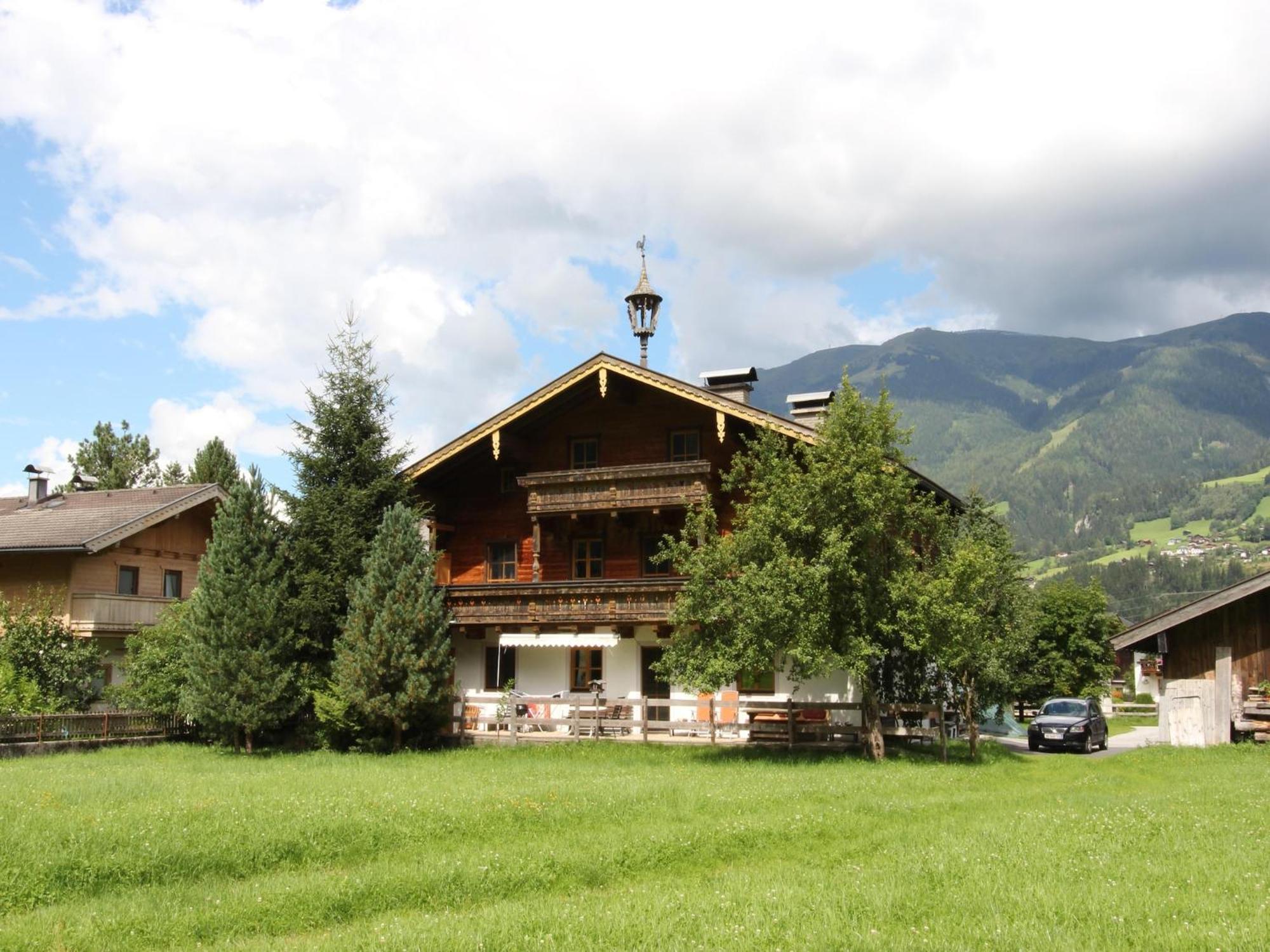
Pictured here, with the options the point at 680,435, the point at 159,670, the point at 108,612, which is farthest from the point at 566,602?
the point at 108,612

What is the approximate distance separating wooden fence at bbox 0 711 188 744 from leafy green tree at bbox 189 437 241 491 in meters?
25.9

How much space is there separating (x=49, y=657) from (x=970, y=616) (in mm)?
26553

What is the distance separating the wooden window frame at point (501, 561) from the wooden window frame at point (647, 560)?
415 centimetres

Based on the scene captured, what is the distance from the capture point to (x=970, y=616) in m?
24.2

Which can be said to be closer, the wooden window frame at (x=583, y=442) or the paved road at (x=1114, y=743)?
the paved road at (x=1114, y=743)

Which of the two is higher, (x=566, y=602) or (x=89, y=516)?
(x=89, y=516)

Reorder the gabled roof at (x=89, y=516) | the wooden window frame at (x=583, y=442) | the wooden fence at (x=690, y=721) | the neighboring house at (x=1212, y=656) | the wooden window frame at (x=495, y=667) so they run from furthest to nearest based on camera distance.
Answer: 1. the gabled roof at (x=89, y=516)
2. the wooden window frame at (x=583, y=442)
3. the wooden window frame at (x=495, y=667)
4. the neighboring house at (x=1212, y=656)
5. the wooden fence at (x=690, y=721)

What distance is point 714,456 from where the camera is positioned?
33.9 m

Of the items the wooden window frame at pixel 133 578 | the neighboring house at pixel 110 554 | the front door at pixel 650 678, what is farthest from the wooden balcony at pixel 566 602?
the wooden window frame at pixel 133 578

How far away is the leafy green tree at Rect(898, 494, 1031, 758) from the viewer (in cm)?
2439

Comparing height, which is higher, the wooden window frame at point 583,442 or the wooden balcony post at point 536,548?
the wooden window frame at point 583,442

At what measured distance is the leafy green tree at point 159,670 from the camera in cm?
3080

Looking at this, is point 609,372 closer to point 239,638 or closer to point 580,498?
point 580,498

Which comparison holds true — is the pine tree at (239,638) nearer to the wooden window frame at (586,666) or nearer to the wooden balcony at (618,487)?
the wooden balcony at (618,487)
